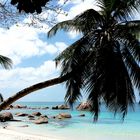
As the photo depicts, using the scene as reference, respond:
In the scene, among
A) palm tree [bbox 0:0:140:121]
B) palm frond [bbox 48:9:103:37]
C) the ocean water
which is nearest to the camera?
palm tree [bbox 0:0:140:121]

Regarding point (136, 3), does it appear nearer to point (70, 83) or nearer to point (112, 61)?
point (112, 61)

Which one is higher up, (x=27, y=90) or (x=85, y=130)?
(x=27, y=90)

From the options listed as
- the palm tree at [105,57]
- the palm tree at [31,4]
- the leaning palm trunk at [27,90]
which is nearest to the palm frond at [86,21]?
the palm tree at [105,57]

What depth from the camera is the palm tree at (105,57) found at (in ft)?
38.2

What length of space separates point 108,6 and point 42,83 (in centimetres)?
429

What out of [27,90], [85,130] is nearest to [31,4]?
[27,90]

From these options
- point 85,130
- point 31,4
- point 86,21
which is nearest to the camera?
point 31,4

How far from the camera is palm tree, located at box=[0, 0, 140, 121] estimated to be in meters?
11.7

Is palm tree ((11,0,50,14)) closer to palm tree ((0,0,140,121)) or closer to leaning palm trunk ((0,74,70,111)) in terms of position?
leaning palm trunk ((0,74,70,111))

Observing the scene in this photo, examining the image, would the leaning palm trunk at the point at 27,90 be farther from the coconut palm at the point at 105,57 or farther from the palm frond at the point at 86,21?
the palm frond at the point at 86,21

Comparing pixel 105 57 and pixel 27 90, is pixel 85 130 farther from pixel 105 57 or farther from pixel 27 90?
pixel 27 90

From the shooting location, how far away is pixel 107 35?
11.9m

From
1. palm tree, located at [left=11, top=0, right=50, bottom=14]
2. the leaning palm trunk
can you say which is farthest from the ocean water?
palm tree, located at [left=11, top=0, right=50, bottom=14]

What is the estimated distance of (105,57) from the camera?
11641 millimetres
